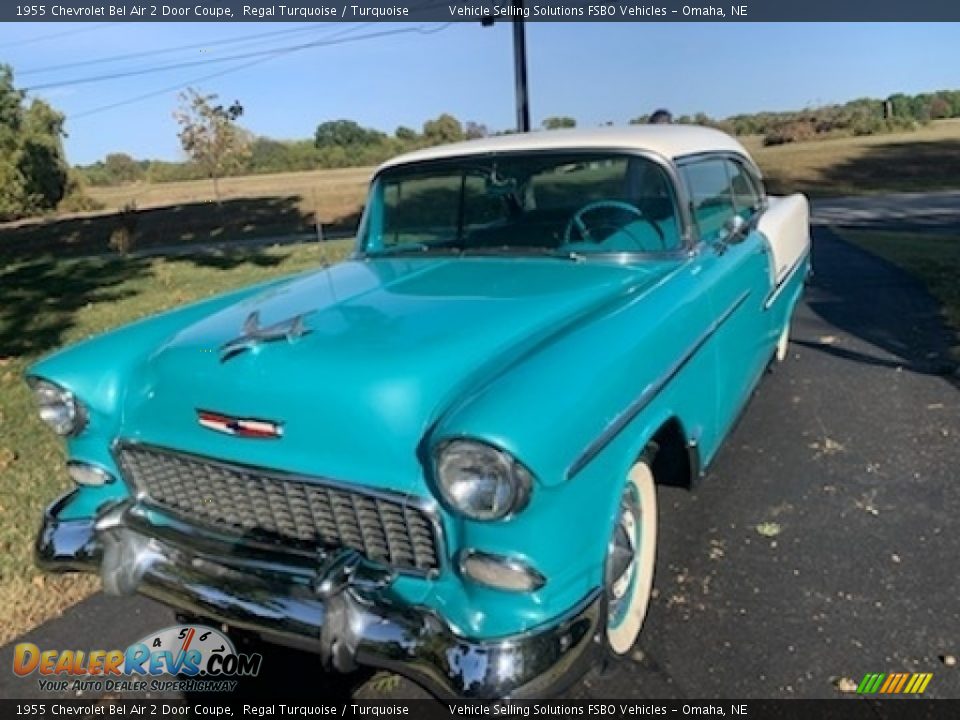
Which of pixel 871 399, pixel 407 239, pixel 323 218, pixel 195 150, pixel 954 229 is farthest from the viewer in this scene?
pixel 195 150

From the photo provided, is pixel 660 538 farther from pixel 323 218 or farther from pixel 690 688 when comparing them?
pixel 323 218

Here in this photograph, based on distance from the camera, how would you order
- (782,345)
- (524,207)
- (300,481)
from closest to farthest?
(300,481) < (524,207) < (782,345)

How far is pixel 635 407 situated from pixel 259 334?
1.16m

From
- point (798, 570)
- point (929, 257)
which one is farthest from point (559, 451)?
point (929, 257)

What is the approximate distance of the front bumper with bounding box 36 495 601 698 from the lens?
76.9 inches

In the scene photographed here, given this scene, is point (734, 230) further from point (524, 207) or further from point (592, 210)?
point (524, 207)

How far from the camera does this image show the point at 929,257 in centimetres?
895

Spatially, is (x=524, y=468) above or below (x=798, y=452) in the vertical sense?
above

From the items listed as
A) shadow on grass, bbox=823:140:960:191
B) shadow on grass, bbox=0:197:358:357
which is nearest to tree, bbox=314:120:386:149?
shadow on grass, bbox=0:197:358:357

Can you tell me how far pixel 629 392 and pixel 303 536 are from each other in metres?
1.00

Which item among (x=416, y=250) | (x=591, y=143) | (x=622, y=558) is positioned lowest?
(x=622, y=558)

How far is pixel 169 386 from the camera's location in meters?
2.47

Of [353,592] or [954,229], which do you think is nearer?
[353,592]

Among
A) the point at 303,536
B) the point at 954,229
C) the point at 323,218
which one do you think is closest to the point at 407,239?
the point at 303,536
